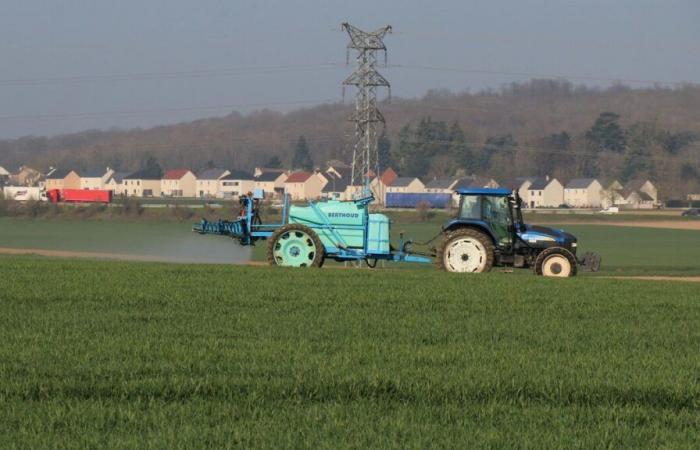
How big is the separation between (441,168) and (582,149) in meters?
26.2

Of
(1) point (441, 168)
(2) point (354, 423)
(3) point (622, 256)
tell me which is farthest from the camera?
(1) point (441, 168)

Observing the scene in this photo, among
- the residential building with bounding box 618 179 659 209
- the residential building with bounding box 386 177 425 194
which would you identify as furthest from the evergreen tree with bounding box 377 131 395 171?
the residential building with bounding box 618 179 659 209

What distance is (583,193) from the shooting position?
16400 cm

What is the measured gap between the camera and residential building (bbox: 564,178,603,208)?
162 meters

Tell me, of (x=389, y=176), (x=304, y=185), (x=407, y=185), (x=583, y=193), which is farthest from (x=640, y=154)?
(x=304, y=185)

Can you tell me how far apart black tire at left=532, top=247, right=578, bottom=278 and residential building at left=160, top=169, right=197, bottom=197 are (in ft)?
522

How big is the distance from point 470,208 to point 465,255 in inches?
45.8

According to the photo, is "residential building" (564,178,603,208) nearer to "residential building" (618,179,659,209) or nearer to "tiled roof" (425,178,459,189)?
"residential building" (618,179,659,209)

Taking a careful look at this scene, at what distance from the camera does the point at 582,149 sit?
194 metres

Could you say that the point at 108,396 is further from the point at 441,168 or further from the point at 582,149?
the point at 582,149

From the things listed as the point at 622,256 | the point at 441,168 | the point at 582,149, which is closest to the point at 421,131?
the point at 441,168

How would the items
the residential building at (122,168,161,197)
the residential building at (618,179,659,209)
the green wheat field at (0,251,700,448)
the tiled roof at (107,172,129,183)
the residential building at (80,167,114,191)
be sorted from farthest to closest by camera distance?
the residential building at (80,167,114,191) < the tiled roof at (107,172,129,183) < the residential building at (122,168,161,197) < the residential building at (618,179,659,209) < the green wheat field at (0,251,700,448)

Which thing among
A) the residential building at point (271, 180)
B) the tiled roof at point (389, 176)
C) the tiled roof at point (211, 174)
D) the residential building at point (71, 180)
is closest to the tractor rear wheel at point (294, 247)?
the residential building at point (271, 180)

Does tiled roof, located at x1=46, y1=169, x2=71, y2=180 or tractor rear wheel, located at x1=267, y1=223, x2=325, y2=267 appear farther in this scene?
tiled roof, located at x1=46, y1=169, x2=71, y2=180
